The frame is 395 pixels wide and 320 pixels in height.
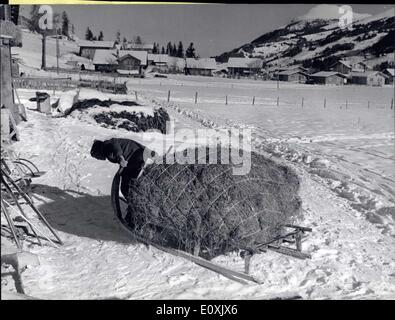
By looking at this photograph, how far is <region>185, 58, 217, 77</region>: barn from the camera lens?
59094 millimetres

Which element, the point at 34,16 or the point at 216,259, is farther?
the point at 34,16


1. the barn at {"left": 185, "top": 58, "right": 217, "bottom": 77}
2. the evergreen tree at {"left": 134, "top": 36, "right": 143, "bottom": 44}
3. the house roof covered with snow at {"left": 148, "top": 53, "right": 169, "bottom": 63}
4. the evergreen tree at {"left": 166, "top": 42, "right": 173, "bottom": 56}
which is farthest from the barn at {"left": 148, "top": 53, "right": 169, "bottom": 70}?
the evergreen tree at {"left": 134, "top": 36, "right": 143, "bottom": 44}

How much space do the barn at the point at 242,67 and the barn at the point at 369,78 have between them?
1482 centimetres

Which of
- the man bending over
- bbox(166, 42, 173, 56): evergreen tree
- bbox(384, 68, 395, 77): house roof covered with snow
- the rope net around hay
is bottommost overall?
the rope net around hay

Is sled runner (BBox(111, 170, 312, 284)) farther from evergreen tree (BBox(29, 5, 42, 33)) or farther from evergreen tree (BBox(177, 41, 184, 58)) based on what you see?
evergreen tree (BBox(177, 41, 184, 58))

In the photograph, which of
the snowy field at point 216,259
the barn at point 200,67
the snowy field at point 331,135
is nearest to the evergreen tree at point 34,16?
the snowy field at point 331,135

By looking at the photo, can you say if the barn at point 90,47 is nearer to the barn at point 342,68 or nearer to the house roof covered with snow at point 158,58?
the house roof covered with snow at point 158,58

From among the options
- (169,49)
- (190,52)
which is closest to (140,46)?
(169,49)

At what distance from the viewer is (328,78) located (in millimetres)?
63656

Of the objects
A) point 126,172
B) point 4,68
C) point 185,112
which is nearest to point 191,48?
point 185,112

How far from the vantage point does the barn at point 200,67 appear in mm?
59094

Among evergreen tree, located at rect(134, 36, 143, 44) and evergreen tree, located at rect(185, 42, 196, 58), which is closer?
evergreen tree, located at rect(185, 42, 196, 58)

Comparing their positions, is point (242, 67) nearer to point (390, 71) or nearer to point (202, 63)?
point (202, 63)

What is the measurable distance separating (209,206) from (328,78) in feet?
204
